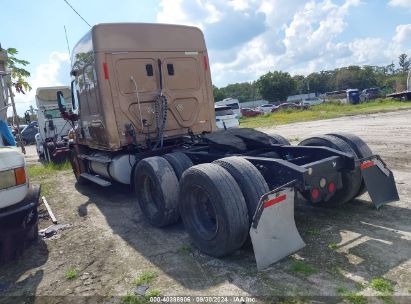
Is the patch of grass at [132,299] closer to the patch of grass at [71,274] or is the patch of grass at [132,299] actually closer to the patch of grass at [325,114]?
the patch of grass at [71,274]

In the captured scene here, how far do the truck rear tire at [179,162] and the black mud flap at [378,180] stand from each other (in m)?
2.27

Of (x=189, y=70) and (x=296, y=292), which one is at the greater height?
(x=189, y=70)

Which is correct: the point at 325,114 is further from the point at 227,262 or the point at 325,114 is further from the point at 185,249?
the point at 227,262

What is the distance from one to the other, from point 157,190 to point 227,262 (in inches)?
64.1

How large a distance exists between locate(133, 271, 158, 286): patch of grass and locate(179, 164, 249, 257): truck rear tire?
0.63 m

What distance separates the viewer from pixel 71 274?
409 cm

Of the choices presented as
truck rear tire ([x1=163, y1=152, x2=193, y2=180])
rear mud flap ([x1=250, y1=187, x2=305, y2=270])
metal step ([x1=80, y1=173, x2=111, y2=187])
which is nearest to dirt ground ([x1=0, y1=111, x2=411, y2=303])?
rear mud flap ([x1=250, y1=187, x2=305, y2=270])

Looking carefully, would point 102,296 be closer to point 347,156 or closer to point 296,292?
point 296,292

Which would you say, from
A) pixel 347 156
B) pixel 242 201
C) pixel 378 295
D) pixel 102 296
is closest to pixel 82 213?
pixel 102 296

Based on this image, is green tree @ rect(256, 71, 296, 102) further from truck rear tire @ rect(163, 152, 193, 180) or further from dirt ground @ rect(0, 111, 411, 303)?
truck rear tire @ rect(163, 152, 193, 180)

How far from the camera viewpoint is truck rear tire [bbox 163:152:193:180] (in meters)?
5.29

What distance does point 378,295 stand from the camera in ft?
10.1

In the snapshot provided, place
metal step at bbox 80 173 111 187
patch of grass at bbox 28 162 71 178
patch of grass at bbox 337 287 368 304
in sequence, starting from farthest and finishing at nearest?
patch of grass at bbox 28 162 71 178 < metal step at bbox 80 173 111 187 < patch of grass at bbox 337 287 368 304

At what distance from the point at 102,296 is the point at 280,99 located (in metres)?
66.9
